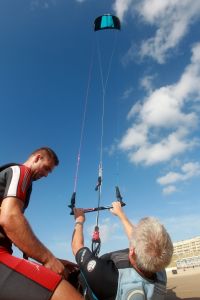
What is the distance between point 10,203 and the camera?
2.96 meters

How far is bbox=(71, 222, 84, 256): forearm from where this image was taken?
3375 mm

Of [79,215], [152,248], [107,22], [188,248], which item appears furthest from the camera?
[188,248]

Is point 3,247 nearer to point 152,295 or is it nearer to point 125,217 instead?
point 152,295

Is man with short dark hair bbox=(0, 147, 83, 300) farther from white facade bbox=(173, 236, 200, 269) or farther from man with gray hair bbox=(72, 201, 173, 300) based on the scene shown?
white facade bbox=(173, 236, 200, 269)

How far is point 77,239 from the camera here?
3473mm

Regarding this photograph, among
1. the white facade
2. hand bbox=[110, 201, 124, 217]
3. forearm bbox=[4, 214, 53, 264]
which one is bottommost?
forearm bbox=[4, 214, 53, 264]

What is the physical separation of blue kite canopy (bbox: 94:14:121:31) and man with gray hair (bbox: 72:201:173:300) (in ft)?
32.9

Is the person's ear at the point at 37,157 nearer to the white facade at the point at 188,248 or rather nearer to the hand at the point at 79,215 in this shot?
the hand at the point at 79,215

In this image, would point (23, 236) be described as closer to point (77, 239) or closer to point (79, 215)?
point (77, 239)

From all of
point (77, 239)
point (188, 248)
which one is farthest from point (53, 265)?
point (188, 248)

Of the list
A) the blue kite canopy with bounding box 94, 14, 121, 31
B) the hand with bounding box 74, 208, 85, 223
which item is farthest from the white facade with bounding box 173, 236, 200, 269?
the hand with bounding box 74, 208, 85, 223

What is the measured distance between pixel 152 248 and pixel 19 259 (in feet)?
3.77

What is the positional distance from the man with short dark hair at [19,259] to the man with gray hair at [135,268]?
0.31 m

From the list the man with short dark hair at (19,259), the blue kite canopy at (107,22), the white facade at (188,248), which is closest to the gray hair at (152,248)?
the man with short dark hair at (19,259)
